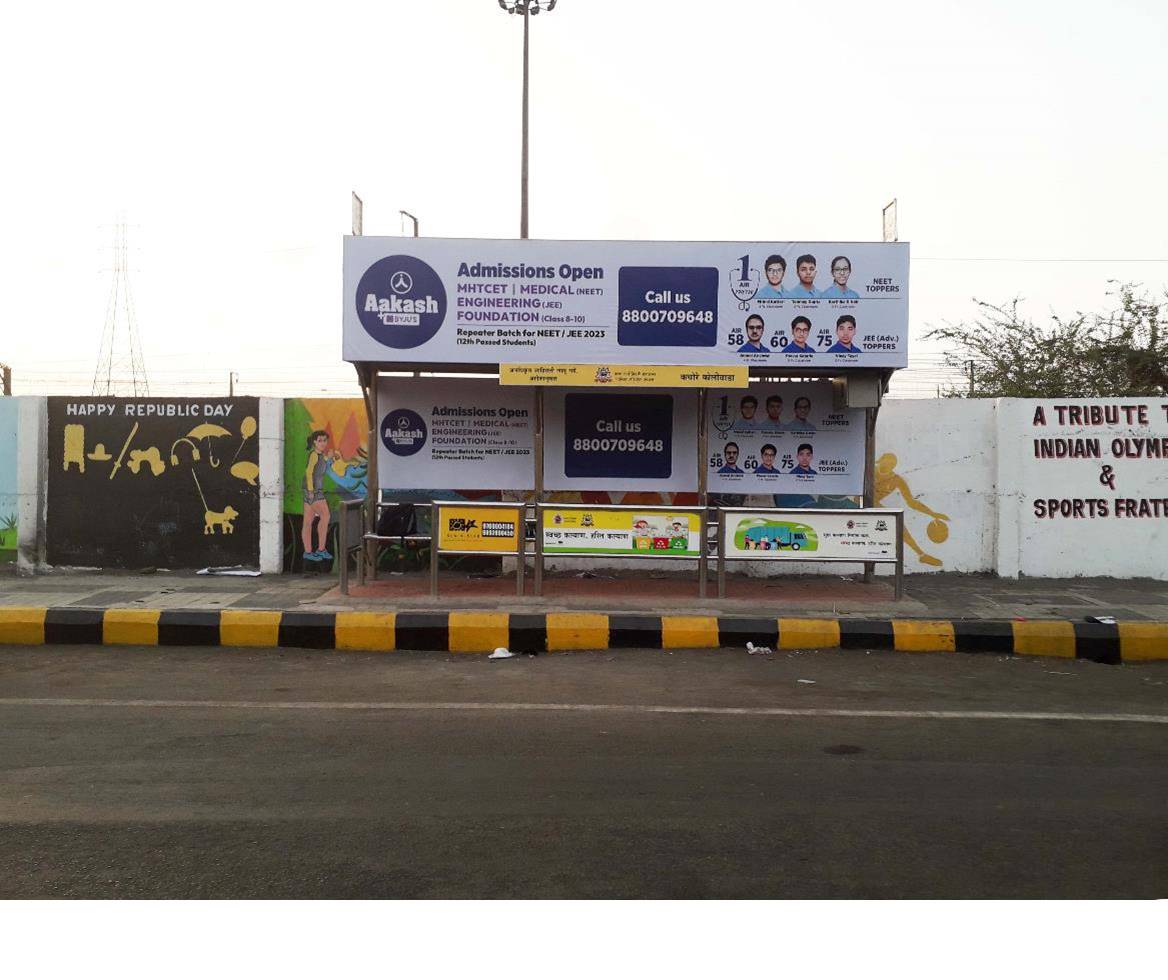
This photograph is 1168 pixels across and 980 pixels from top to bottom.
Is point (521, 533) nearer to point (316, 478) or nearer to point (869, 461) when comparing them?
point (316, 478)

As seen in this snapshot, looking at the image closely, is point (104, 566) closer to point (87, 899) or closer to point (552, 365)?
point (552, 365)

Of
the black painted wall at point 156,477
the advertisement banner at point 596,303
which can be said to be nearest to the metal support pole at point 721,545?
the advertisement banner at point 596,303

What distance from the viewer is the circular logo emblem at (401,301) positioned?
10344 mm

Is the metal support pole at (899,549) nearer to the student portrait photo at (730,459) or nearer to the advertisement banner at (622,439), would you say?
the student portrait photo at (730,459)

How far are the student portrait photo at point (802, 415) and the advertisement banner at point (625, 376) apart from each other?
1.44 m

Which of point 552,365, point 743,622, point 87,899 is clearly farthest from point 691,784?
point 552,365

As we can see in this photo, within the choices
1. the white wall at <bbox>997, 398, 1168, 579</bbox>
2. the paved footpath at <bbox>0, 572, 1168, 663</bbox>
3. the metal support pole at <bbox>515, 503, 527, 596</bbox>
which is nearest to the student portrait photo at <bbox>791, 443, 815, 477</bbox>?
the paved footpath at <bbox>0, 572, 1168, 663</bbox>

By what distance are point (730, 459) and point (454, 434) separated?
123 inches

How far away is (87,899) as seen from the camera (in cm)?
362

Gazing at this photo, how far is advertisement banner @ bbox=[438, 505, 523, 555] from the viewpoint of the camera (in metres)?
9.85

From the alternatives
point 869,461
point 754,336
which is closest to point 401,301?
point 754,336

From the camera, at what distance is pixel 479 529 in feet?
32.4

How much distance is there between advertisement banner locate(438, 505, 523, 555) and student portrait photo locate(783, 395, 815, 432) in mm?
3549

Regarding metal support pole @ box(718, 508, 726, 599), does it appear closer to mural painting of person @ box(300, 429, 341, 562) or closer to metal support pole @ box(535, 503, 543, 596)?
metal support pole @ box(535, 503, 543, 596)
